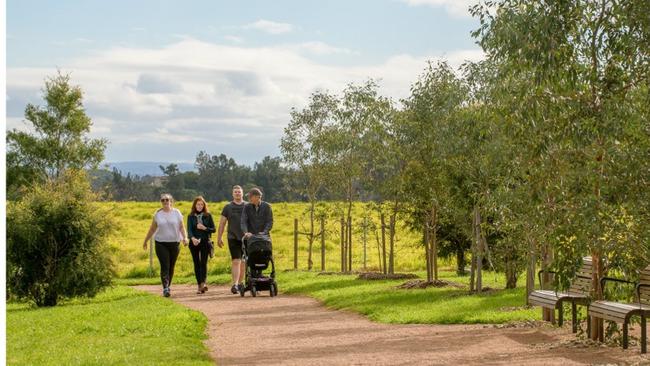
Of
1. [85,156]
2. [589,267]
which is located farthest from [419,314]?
[85,156]

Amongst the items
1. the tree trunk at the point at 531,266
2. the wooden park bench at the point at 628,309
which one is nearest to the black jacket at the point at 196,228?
the tree trunk at the point at 531,266

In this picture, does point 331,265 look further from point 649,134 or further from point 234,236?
point 649,134

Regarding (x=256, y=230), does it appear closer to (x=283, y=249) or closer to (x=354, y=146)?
(x=354, y=146)

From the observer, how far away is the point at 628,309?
1288 cm

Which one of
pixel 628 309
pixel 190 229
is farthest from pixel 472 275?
→ pixel 628 309

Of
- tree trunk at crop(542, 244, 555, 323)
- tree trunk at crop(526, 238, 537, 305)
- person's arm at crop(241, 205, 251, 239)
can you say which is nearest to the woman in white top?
person's arm at crop(241, 205, 251, 239)

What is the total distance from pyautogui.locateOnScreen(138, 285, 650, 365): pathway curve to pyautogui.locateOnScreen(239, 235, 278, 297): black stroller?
9.53 feet

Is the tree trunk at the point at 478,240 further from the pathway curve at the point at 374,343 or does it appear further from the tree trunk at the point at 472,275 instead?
the pathway curve at the point at 374,343

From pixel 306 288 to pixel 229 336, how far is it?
1007cm

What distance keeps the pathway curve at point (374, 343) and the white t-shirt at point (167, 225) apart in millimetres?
3833

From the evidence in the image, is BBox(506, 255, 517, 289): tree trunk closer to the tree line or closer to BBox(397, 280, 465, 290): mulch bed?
BBox(397, 280, 465, 290): mulch bed

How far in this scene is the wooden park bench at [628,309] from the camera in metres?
12.8

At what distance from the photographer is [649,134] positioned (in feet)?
41.0

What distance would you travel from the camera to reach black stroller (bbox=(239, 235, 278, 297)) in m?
22.5
